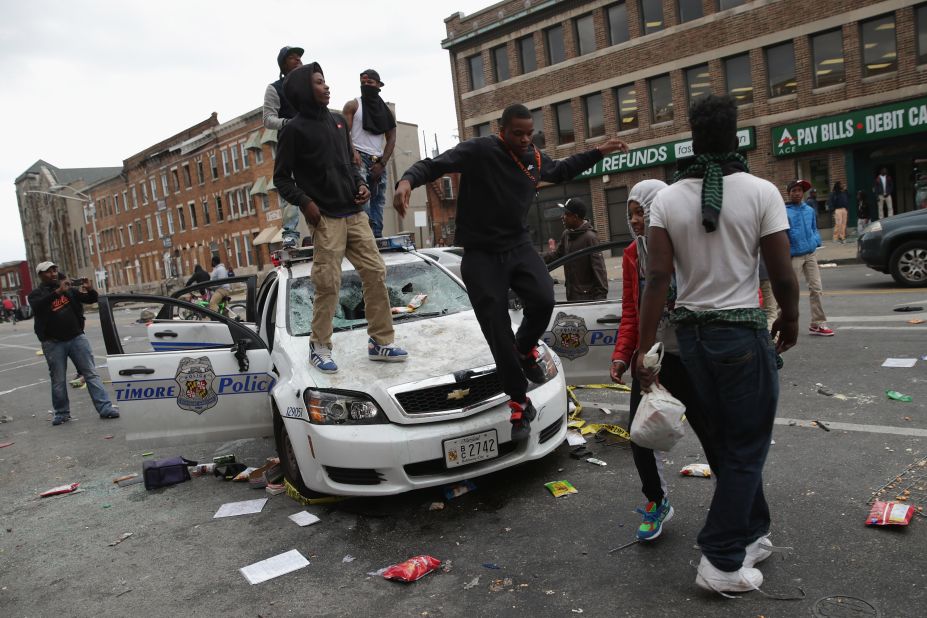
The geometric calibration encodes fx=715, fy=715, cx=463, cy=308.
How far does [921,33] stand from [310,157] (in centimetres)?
2527

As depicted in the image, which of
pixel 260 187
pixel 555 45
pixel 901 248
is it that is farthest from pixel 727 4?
pixel 260 187

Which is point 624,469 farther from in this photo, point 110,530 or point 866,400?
point 110,530

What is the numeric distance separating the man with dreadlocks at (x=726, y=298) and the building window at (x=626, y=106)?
95.7 ft

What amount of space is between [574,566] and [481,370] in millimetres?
1367

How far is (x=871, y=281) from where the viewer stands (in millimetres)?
12938

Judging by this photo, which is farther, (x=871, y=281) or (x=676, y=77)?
(x=676, y=77)

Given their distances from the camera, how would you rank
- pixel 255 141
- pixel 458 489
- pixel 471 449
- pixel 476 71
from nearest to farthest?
pixel 471 449 < pixel 458 489 < pixel 476 71 < pixel 255 141

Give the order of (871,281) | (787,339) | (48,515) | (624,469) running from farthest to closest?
(871,281) < (48,515) < (624,469) < (787,339)

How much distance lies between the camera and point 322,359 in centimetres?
465

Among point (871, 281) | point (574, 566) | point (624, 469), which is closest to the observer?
point (574, 566)

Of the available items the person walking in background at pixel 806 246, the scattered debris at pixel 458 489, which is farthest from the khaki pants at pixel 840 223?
the scattered debris at pixel 458 489

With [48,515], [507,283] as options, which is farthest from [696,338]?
[48,515]

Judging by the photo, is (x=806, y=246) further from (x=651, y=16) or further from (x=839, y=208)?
(x=651, y=16)

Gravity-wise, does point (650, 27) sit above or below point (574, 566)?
above
